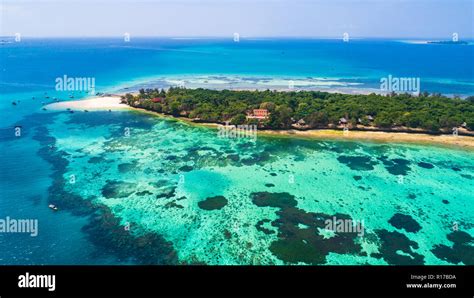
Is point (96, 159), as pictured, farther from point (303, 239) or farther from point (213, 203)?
point (303, 239)

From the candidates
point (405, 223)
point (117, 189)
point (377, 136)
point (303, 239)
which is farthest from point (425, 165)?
point (117, 189)

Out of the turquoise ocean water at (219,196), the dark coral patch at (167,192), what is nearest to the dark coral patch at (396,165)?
the turquoise ocean water at (219,196)

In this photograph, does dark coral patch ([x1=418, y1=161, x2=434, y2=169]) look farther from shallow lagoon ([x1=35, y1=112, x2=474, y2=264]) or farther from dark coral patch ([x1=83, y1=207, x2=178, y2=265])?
dark coral patch ([x1=83, y1=207, x2=178, y2=265])

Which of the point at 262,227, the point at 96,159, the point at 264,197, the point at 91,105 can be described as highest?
the point at 91,105

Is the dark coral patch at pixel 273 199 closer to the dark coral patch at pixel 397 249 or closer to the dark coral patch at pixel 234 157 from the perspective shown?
the dark coral patch at pixel 397 249
